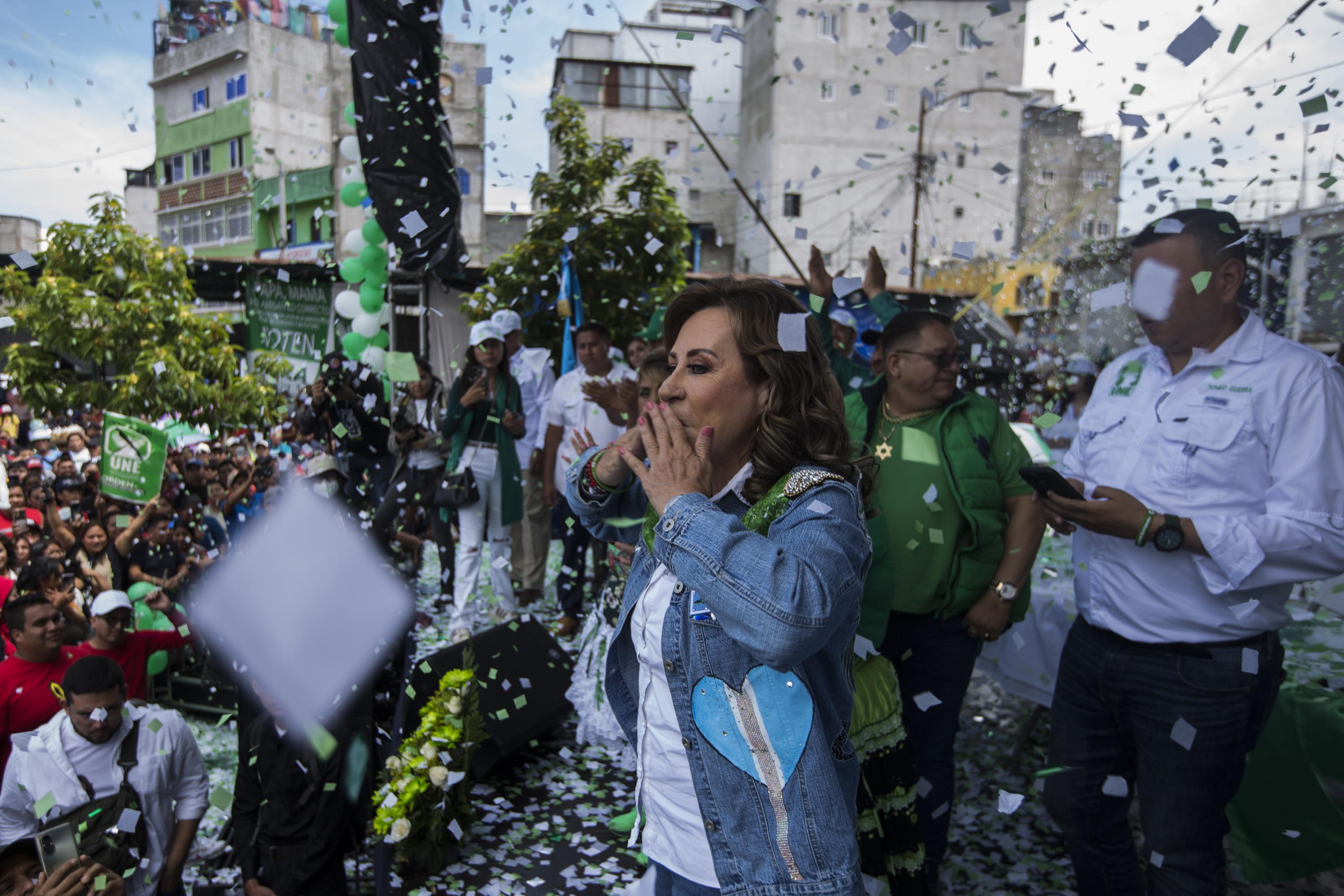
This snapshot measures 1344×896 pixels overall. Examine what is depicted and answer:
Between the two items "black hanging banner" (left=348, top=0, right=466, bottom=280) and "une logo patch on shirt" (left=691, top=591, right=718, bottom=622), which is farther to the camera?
"black hanging banner" (left=348, top=0, right=466, bottom=280)

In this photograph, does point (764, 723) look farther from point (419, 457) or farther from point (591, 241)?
point (591, 241)

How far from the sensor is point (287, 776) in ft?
9.66

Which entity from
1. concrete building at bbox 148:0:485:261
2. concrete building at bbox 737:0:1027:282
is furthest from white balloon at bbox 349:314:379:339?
concrete building at bbox 737:0:1027:282

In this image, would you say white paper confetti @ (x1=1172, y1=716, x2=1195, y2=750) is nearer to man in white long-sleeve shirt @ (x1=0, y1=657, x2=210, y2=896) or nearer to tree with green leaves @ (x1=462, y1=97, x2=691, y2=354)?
man in white long-sleeve shirt @ (x1=0, y1=657, x2=210, y2=896)

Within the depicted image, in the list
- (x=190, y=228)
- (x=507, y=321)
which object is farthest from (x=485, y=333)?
(x=190, y=228)

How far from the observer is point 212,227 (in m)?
28.3

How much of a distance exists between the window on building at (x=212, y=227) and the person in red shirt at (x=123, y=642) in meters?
27.2

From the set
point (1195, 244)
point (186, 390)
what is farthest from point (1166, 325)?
point (186, 390)

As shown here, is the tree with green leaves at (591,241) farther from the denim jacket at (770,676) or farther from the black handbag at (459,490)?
the denim jacket at (770,676)

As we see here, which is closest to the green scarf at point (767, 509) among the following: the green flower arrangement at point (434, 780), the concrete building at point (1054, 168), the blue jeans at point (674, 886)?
the blue jeans at point (674, 886)

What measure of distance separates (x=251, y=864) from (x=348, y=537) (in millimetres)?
2152

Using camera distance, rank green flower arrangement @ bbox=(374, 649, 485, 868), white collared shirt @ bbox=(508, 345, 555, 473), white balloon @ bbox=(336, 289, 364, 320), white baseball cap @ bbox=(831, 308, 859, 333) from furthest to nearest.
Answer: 1. white balloon @ bbox=(336, 289, 364, 320)
2. white collared shirt @ bbox=(508, 345, 555, 473)
3. white baseball cap @ bbox=(831, 308, 859, 333)
4. green flower arrangement @ bbox=(374, 649, 485, 868)

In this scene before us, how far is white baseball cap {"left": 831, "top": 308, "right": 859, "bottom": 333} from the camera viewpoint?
3988mm

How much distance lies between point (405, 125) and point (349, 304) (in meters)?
2.16
